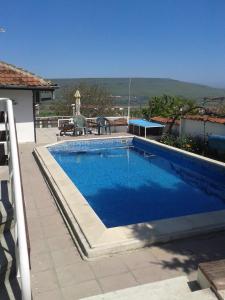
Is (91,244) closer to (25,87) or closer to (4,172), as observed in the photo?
(4,172)

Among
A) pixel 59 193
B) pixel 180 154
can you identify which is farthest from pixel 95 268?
pixel 180 154

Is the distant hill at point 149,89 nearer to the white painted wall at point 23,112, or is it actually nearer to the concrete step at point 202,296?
the white painted wall at point 23,112

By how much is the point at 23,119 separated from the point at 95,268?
12.0 meters

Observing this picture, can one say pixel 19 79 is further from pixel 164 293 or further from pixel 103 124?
pixel 164 293

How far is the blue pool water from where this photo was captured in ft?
28.6

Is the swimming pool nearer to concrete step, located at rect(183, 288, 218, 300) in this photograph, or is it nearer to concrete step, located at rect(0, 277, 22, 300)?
concrete step, located at rect(0, 277, 22, 300)

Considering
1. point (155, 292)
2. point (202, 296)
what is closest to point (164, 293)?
point (155, 292)

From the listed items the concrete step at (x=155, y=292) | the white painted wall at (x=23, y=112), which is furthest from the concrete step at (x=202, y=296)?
the white painted wall at (x=23, y=112)

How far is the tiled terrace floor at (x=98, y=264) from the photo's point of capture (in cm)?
448

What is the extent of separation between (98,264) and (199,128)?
11368 mm

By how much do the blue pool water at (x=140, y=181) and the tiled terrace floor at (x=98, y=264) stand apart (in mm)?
2180

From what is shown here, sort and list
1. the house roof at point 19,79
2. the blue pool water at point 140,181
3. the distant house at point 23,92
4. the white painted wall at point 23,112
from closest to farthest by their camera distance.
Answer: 1. the blue pool water at point 140,181
2. the house roof at point 19,79
3. the distant house at point 23,92
4. the white painted wall at point 23,112

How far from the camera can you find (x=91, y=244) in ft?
17.7

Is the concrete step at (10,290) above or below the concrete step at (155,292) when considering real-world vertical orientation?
below
